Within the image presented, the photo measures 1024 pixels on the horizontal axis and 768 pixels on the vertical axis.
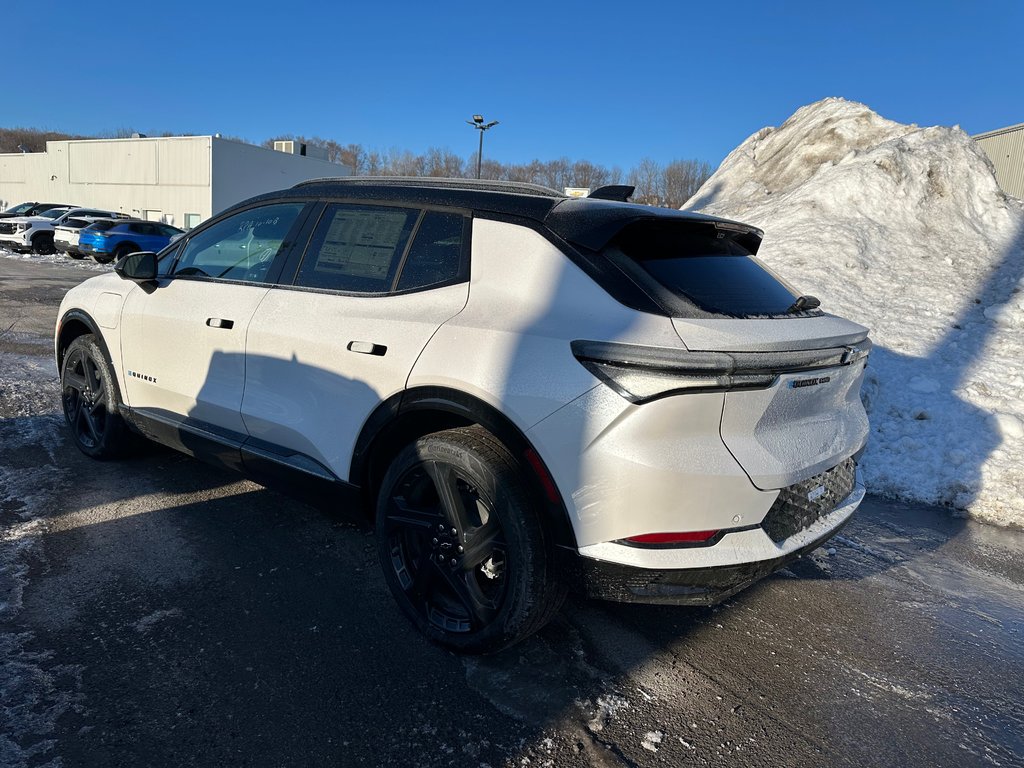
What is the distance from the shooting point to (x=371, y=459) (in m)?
2.98

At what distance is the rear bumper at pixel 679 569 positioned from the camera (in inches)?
90.6

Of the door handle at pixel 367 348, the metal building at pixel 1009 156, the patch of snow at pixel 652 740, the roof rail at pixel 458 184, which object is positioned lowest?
the patch of snow at pixel 652 740

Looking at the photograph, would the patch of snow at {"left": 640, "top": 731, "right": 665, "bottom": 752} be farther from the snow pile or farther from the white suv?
the snow pile

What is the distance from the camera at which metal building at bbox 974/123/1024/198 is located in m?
15.2

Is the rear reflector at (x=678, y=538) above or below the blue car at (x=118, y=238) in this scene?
below

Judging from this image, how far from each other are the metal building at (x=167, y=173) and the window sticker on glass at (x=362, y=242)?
126ft

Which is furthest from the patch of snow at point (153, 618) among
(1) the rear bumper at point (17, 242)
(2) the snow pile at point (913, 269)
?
(1) the rear bumper at point (17, 242)

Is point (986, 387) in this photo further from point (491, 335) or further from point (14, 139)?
point (14, 139)

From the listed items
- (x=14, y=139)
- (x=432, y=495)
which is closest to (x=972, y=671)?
(x=432, y=495)

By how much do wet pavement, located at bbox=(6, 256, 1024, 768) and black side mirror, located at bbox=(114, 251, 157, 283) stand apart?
1.33 meters

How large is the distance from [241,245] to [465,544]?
89.3 inches

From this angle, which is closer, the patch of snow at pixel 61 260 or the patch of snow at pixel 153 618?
the patch of snow at pixel 153 618

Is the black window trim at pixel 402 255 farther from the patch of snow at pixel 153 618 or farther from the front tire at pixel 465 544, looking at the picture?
the patch of snow at pixel 153 618

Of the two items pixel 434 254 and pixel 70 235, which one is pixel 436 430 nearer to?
pixel 434 254
